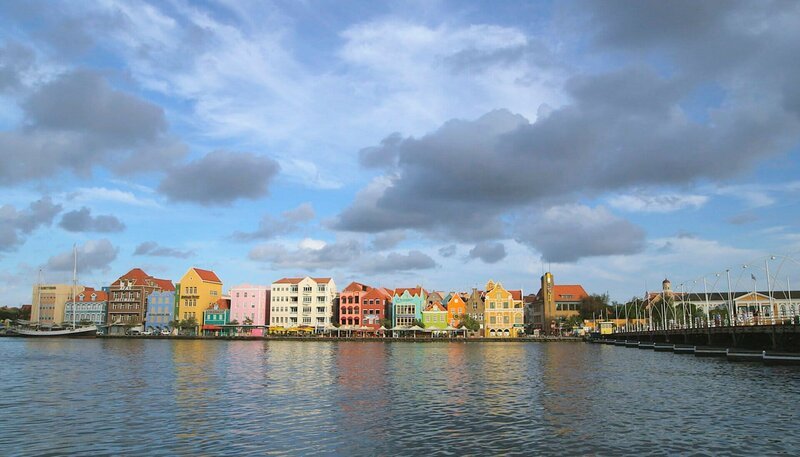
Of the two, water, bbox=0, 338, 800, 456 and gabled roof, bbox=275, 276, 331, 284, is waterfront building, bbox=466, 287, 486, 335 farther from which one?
water, bbox=0, 338, 800, 456

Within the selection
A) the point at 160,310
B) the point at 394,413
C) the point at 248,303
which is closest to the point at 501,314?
the point at 248,303

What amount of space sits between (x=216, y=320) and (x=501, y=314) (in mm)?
86347

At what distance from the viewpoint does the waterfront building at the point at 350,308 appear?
179875 millimetres

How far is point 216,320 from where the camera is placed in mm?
185625

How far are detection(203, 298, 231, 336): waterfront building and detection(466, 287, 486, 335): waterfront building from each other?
73.1m

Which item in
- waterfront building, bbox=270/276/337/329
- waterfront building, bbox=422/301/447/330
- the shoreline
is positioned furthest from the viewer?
waterfront building, bbox=270/276/337/329

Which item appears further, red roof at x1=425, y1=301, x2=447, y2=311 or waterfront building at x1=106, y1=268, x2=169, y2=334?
waterfront building at x1=106, y1=268, x2=169, y2=334

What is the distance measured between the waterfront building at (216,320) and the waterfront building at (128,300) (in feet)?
70.8

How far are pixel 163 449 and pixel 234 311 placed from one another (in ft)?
553

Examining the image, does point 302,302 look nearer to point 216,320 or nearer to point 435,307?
point 216,320

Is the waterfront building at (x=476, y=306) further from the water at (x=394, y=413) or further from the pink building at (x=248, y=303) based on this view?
the water at (x=394, y=413)

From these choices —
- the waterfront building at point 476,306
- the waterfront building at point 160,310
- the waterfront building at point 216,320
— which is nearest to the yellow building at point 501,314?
the waterfront building at point 476,306

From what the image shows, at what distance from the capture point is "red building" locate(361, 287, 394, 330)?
178250mm

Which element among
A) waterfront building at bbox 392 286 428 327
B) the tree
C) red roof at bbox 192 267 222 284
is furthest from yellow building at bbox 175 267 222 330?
the tree
